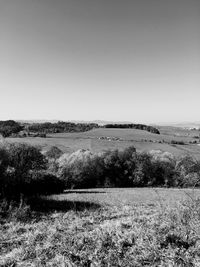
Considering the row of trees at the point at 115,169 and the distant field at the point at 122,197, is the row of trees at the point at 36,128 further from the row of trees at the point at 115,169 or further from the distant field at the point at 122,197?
the distant field at the point at 122,197

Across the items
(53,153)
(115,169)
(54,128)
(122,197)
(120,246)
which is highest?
(54,128)

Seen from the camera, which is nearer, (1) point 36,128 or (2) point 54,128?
(1) point 36,128

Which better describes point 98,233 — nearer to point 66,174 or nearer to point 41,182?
point 41,182

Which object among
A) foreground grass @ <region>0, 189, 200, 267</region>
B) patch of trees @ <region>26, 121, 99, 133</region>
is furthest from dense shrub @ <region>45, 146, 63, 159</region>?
foreground grass @ <region>0, 189, 200, 267</region>

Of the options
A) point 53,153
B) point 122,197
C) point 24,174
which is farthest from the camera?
point 53,153

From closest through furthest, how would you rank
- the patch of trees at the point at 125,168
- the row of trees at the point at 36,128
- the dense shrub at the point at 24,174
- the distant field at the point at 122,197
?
the distant field at the point at 122,197, the dense shrub at the point at 24,174, the patch of trees at the point at 125,168, the row of trees at the point at 36,128

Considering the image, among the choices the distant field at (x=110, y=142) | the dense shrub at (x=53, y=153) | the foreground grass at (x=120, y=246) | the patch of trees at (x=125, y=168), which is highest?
the foreground grass at (x=120, y=246)

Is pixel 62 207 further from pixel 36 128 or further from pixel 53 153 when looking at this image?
pixel 36 128

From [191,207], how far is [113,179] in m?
51.3

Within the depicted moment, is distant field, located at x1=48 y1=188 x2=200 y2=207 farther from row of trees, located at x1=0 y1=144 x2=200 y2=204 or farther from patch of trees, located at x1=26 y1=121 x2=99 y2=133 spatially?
patch of trees, located at x1=26 y1=121 x2=99 y2=133

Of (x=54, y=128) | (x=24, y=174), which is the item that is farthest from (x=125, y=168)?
(x=54, y=128)

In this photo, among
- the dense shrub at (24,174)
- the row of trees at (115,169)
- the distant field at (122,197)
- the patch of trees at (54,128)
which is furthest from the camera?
the patch of trees at (54,128)

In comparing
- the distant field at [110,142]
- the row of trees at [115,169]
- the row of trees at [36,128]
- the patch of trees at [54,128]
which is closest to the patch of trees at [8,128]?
the row of trees at [36,128]

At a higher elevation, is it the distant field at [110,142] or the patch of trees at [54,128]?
the patch of trees at [54,128]
